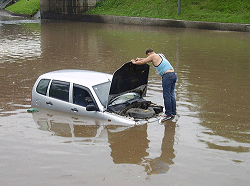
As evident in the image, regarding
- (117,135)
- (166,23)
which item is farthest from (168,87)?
(166,23)

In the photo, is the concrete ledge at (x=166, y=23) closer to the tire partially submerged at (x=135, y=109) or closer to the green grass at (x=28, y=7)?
the green grass at (x=28, y=7)

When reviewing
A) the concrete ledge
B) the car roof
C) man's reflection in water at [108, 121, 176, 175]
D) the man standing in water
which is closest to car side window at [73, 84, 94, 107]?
the car roof

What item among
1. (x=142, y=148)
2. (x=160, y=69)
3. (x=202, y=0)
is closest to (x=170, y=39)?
(x=202, y=0)

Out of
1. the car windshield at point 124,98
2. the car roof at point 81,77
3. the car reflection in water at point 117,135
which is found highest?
the car roof at point 81,77

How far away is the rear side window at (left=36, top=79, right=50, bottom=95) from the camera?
402 inches

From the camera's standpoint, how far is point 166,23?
103ft

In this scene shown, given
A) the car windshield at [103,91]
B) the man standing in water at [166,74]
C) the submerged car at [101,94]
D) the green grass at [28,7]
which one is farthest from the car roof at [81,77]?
the green grass at [28,7]

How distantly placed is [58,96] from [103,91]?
128 cm

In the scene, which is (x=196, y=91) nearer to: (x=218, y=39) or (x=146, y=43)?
(x=146, y=43)

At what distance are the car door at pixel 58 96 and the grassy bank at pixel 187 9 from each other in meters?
21.8

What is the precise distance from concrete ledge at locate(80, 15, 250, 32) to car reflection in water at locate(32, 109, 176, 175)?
20.6 m

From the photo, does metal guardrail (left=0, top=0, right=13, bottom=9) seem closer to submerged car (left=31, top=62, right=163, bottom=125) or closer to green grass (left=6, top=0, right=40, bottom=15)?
green grass (left=6, top=0, right=40, bottom=15)

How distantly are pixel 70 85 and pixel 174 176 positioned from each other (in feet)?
13.6

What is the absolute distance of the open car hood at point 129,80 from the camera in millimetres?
9164
